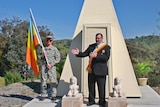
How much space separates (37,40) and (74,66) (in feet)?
4.96

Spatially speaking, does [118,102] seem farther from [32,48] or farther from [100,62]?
[32,48]

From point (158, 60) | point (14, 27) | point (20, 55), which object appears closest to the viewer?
point (158, 60)

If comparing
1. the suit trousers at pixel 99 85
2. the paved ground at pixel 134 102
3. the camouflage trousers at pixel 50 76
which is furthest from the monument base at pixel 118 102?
the camouflage trousers at pixel 50 76

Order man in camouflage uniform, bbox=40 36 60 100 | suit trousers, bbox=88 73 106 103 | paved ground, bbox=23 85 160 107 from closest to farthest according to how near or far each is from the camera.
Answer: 1. suit trousers, bbox=88 73 106 103
2. paved ground, bbox=23 85 160 107
3. man in camouflage uniform, bbox=40 36 60 100

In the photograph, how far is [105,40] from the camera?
811 centimetres

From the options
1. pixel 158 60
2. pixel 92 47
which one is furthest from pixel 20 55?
pixel 92 47

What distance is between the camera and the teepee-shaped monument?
26.6 feet

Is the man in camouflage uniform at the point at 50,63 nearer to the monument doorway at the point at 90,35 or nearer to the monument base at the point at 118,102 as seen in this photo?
Answer: the monument doorway at the point at 90,35

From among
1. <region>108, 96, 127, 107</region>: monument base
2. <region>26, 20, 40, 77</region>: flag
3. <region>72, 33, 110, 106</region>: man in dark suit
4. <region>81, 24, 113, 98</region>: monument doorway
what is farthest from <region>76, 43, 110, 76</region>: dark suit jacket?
<region>26, 20, 40, 77</region>: flag

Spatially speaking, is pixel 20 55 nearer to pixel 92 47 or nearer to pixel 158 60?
pixel 158 60

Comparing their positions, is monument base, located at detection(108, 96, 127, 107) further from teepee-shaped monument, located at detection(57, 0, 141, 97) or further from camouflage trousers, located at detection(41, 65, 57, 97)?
camouflage trousers, located at detection(41, 65, 57, 97)

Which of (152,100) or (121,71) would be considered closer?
(152,100)

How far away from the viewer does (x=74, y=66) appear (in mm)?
8492

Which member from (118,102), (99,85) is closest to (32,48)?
(99,85)
